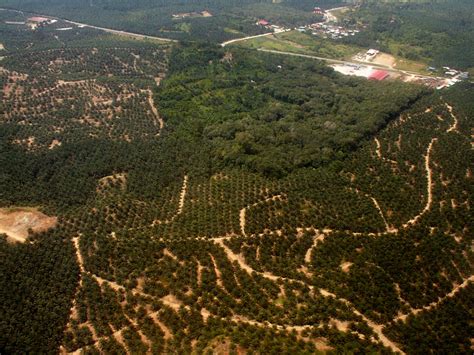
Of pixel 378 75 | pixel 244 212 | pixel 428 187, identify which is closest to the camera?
pixel 244 212

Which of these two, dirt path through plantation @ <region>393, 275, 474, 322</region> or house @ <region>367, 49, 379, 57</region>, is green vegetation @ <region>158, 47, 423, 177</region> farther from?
dirt path through plantation @ <region>393, 275, 474, 322</region>

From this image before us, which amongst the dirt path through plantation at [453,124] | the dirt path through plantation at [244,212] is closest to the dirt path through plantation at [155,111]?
the dirt path through plantation at [244,212]

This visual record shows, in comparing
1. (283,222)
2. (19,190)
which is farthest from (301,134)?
(19,190)

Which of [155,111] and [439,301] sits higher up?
[155,111]

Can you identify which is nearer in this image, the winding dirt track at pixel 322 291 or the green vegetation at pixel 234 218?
the winding dirt track at pixel 322 291

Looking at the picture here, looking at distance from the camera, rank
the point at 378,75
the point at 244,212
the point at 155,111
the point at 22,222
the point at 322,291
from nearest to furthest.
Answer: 1. the point at 322,291
2. the point at 22,222
3. the point at 244,212
4. the point at 155,111
5. the point at 378,75

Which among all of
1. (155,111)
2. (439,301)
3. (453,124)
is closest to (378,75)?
(453,124)

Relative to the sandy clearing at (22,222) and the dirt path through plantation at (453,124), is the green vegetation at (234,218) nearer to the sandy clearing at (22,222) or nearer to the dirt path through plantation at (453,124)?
the dirt path through plantation at (453,124)

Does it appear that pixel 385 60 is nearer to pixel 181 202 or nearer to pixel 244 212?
pixel 244 212
